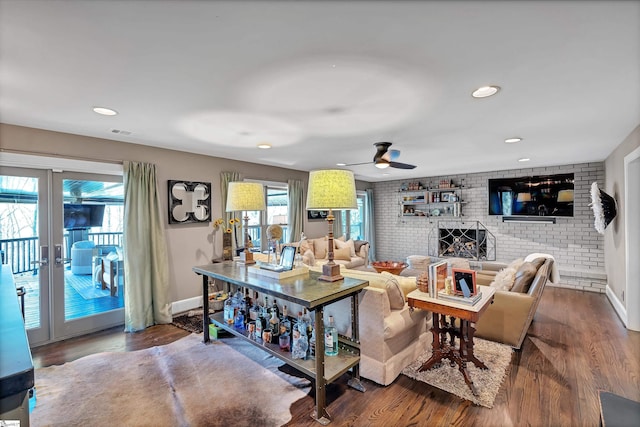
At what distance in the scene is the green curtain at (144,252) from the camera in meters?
3.56

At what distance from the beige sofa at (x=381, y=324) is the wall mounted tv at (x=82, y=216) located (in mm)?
3127

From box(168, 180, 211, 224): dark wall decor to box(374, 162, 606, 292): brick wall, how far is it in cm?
513

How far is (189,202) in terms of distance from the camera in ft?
13.8

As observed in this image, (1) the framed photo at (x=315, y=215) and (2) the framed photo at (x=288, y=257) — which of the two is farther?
(1) the framed photo at (x=315, y=215)

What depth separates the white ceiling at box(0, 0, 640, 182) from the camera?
51.6 inches

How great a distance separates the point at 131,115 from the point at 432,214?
6464 millimetres

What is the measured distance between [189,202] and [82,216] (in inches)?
48.2

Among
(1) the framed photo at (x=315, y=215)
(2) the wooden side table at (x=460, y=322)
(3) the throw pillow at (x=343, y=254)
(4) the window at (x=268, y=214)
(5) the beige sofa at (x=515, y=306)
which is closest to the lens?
(2) the wooden side table at (x=460, y=322)

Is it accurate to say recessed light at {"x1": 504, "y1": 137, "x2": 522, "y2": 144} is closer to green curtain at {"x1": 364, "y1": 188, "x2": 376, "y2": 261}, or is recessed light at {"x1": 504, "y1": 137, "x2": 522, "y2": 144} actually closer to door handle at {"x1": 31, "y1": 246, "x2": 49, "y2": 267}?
green curtain at {"x1": 364, "y1": 188, "x2": 376, "y2": 261}

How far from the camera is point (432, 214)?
7152mm

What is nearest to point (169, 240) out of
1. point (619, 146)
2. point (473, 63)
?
point (473, 63)

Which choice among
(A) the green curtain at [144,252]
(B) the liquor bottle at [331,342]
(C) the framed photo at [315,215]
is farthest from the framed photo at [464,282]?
(C) the framed photo at [315,215]

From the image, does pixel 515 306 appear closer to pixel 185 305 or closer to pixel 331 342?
pixel 331 342

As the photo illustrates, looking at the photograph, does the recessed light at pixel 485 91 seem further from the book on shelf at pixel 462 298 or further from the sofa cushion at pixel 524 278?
the sofa cushion at pixel 524 278
